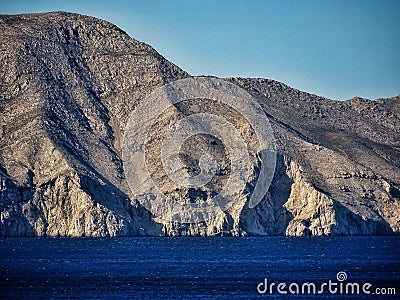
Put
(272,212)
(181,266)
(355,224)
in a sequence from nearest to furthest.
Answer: (181,266), (272,212), (355,224)

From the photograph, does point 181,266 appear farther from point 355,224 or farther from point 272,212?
point 355,224

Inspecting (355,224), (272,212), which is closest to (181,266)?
(272,212)

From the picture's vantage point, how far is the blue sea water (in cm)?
8581

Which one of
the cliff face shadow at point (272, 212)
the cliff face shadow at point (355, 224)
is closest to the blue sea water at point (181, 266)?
the cliff face shadow at point (272, 212)

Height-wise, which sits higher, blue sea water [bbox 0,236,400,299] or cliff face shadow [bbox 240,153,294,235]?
cliff face shadow [bbox 240,153,294,235]

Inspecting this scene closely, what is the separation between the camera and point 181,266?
113625 millimetres

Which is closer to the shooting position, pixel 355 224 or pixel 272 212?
pixel 272 212

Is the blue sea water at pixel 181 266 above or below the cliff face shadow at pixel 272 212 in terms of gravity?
below

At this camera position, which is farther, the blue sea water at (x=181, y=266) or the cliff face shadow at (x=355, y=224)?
the cliff face shadow at (x=355, y=224)

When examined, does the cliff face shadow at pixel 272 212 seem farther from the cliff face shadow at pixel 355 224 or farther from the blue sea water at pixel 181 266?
the blue sea water at pixel 181 266

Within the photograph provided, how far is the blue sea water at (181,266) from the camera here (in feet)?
282

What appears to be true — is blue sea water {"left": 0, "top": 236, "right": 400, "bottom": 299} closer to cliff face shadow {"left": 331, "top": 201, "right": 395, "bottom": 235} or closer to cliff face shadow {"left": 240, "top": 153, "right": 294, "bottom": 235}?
cliff face shadow {"left": 240, "top": 153, "right": 294, "bottom": 235}

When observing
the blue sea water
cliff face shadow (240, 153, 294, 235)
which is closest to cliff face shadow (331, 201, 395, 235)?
cliff face shadow (240, 153, 294, 235)

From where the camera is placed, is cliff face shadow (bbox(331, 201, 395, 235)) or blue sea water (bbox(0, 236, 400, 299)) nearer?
blue sea water (bbox(0, 236, 400, 299))
